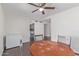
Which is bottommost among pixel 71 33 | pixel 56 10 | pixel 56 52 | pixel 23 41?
pixel 56 52

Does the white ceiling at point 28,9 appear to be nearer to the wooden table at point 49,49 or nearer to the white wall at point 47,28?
the white wall at point 47,28

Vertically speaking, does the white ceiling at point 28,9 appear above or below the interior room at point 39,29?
above

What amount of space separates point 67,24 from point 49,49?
49cm

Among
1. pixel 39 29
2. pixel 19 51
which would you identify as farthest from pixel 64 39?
pixel 19 51

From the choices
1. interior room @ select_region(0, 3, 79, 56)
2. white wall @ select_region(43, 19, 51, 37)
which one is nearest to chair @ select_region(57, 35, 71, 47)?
interior room @ select_region(0, 3, 79, 56)

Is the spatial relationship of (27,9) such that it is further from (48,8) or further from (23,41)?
(23,41)

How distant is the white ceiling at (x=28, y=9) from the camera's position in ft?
5.54

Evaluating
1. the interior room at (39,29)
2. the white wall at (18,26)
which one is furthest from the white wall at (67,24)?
the white wall at (18,26)

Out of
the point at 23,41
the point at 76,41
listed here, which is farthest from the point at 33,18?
the point at 76,41

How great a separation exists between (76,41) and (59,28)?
1.10ft

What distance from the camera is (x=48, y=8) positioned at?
1740mm

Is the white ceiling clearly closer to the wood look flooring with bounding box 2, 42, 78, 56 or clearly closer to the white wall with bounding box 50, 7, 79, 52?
the white wall with bounding box 50, 7, 79, 52

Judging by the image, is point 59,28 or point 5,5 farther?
point 59,28

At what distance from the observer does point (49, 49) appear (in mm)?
1732
